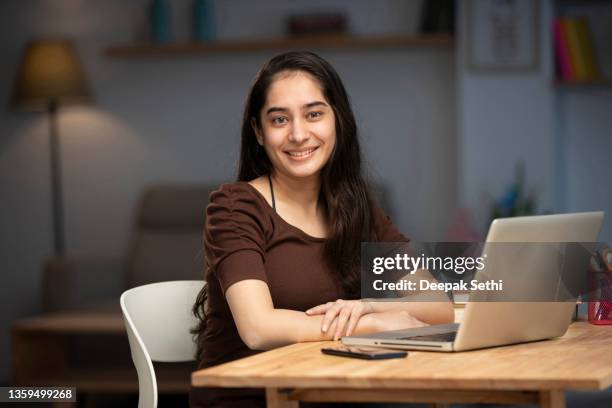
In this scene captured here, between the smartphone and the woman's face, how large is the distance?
1.94 feet

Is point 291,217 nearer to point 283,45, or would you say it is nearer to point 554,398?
point 554,398

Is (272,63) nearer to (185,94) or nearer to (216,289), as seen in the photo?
(216,289)

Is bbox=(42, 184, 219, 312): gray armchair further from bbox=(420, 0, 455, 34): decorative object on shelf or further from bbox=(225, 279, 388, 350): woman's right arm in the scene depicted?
bbox=(225, 279, 388, 350): woman's right arm

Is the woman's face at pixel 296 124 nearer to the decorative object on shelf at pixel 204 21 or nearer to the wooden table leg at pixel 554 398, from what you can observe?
→ the wooden table leg at pixel 554 398

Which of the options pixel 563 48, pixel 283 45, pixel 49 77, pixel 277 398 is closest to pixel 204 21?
pixel 283 45

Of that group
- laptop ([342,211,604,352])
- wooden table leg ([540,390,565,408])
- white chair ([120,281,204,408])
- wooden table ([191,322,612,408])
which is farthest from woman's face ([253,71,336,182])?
wooden table leg ([540,390,565,408])

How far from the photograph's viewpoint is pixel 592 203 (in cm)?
482

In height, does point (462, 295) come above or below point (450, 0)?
below

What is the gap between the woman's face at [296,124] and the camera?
212 centimetres

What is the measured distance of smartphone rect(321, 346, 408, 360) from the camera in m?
1.56

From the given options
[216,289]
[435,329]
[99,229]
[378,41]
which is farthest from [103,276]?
[435,329]

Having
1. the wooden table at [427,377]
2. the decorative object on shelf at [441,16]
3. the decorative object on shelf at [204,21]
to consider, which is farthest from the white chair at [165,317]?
the decorative object on shelf at [204,21]

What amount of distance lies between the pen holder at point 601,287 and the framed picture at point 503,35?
8.88 ft

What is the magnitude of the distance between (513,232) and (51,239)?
4.21 metres
